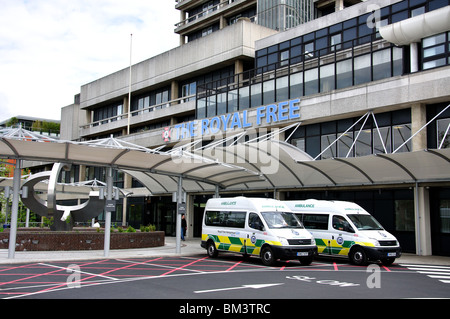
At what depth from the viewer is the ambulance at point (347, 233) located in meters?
17.9

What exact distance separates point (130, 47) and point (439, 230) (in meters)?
33.1

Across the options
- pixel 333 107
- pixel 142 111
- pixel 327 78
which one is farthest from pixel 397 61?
pixel 142 111

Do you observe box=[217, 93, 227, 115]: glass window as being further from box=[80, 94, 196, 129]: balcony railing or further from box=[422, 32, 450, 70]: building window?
box=[422, 32, 450, 70]: building window

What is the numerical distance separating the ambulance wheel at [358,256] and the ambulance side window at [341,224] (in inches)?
30.1

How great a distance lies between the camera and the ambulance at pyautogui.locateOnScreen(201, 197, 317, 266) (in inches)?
687

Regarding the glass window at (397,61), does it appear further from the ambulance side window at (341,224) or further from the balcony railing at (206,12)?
the balcony railing at (206,12)

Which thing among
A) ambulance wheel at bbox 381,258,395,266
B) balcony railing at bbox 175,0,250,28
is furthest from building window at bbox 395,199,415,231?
balcony railing at bbox 175,0,250,28

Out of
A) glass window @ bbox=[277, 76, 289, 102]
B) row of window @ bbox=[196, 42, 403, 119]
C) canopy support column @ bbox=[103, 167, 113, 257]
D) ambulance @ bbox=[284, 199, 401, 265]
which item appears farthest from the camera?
glass window @ bbox=[277, 76, 289, 102]

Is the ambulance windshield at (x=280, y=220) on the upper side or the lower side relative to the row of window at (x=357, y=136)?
lower

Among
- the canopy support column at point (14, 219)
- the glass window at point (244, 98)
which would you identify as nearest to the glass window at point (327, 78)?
the glass window at point (244, 98)

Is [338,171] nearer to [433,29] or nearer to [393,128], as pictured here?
[393,128]

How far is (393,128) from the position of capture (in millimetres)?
24750

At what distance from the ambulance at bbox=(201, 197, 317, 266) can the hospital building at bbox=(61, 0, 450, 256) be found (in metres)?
4.35

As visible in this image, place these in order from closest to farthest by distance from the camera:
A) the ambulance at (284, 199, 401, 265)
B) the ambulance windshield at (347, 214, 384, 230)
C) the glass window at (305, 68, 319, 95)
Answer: the ambulance at (284, 199, 401, 265) → the ambulance windshield at (347, 214, 384, 230) → the glass window at (305, 68, 319, 95)
